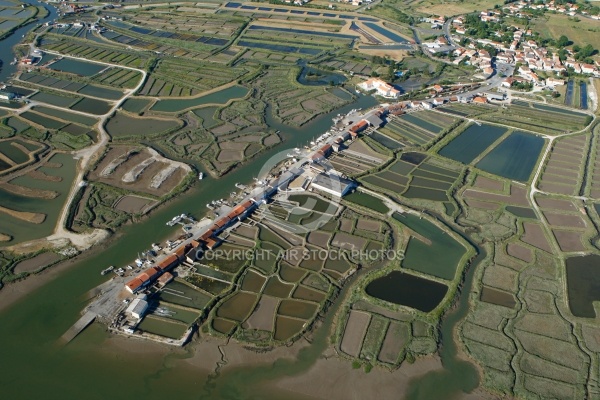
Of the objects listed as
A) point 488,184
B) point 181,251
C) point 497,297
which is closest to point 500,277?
point 497,297

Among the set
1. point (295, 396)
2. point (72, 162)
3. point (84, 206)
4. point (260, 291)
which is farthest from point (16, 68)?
point (295, 396)

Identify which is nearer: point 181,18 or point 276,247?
point 276,247

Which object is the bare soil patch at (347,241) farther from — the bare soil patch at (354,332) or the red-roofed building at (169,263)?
the red-roofed building at (169,263)

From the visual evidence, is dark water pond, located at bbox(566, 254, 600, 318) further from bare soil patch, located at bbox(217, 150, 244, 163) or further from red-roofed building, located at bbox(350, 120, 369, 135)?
bare soil patch, located at bbox(217, 150, 244, 163)

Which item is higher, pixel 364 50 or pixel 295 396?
pixel 364 50

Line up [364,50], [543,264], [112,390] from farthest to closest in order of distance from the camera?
[364,50] → [543,264] → [112,390]

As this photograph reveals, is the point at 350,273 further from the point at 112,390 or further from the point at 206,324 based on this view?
the point at 112,390

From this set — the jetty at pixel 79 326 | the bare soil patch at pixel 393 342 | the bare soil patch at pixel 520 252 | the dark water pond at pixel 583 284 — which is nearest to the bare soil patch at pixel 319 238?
the bare soil patch at pixel 393 342

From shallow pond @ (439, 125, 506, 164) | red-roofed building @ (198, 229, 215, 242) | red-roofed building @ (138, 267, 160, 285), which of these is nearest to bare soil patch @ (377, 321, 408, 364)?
red-roofed building @ (198, 229, 215, 242)
